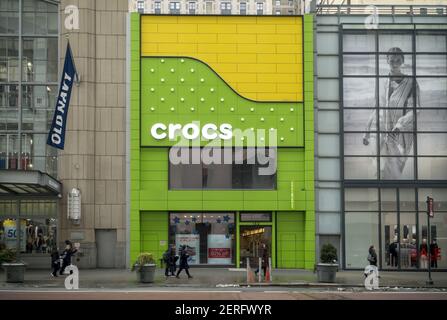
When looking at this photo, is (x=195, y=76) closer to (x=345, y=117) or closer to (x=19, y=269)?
(x=345, y=117)

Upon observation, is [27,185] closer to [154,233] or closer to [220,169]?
[154,233]

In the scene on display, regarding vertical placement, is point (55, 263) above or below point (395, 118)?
below

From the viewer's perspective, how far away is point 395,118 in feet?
120

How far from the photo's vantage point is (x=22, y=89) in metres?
37.2

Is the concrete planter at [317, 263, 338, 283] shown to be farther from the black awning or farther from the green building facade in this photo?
the black awning

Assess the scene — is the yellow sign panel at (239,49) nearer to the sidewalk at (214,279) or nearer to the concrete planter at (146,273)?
the sidewalk at (214,279)

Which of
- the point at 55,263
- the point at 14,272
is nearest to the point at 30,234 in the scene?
the point at 55,263

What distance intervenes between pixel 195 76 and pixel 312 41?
712 cm

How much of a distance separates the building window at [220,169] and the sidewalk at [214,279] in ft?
16.1

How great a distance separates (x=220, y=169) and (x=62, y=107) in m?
9.50

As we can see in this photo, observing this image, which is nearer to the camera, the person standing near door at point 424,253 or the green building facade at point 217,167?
the person standing near door at point 424,253

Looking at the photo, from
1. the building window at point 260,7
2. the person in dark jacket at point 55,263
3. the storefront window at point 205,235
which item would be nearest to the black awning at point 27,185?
the person in dark jacket at point 55,263

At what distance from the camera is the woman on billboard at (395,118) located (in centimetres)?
3650
